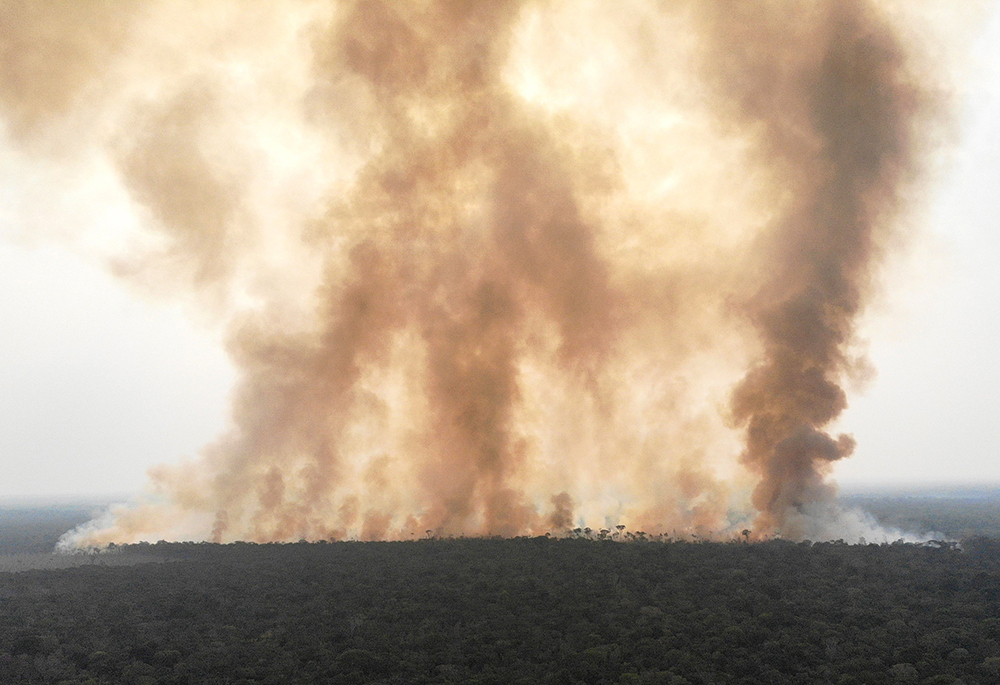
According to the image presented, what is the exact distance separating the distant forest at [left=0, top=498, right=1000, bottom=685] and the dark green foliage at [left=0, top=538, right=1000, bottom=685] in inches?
3.7

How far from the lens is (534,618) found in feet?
96.6

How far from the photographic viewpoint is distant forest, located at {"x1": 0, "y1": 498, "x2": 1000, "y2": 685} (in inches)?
958

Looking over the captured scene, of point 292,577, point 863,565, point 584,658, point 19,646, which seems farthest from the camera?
→ point 292,577

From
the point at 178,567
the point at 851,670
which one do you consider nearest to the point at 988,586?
the point at 851,670

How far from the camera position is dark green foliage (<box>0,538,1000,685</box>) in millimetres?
24406

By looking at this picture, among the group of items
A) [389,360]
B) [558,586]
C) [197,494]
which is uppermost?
[389,360]

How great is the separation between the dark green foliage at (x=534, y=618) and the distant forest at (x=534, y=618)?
9 cm

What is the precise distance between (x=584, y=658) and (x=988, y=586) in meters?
19.0

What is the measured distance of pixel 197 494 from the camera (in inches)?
2510

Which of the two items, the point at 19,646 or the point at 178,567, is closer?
the point at 19,646

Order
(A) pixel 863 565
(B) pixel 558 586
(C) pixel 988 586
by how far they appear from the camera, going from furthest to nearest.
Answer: (A) pixel 863 565
(B) pixel 558 586
(C) pixel 988 586

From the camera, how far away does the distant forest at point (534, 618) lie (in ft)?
79.9

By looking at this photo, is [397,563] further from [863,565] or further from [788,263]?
[788,263]

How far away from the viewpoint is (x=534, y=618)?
2945cm
